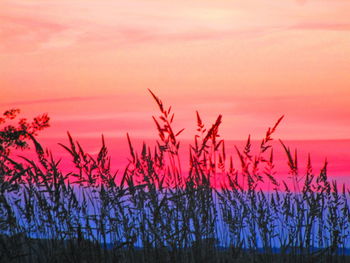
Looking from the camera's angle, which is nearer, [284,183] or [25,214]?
[25,214]

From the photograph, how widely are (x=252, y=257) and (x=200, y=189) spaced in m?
1.19

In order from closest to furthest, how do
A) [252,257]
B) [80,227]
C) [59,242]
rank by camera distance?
[80,227]
[59,242]
[252,257]

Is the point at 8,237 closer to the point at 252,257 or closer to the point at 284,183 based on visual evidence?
the point at 252,257

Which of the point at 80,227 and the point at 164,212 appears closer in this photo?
the point at 80,227

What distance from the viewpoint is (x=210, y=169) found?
5.48 metres

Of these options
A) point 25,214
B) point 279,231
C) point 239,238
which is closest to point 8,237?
point 25,214

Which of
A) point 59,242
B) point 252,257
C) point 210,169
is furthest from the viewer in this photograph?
point 252,257

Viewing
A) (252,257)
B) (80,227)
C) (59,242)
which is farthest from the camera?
(252,257)

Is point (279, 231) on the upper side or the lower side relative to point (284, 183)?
lower

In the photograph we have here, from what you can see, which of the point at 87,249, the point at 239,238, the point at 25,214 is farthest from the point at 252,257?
the point at 25,214

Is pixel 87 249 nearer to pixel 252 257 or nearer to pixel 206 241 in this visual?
pixel 206 241

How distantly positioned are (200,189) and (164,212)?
474 millimetres

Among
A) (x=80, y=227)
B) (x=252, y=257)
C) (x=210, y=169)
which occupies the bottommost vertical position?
(x=252, y=257)

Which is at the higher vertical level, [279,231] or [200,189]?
[200,189]
